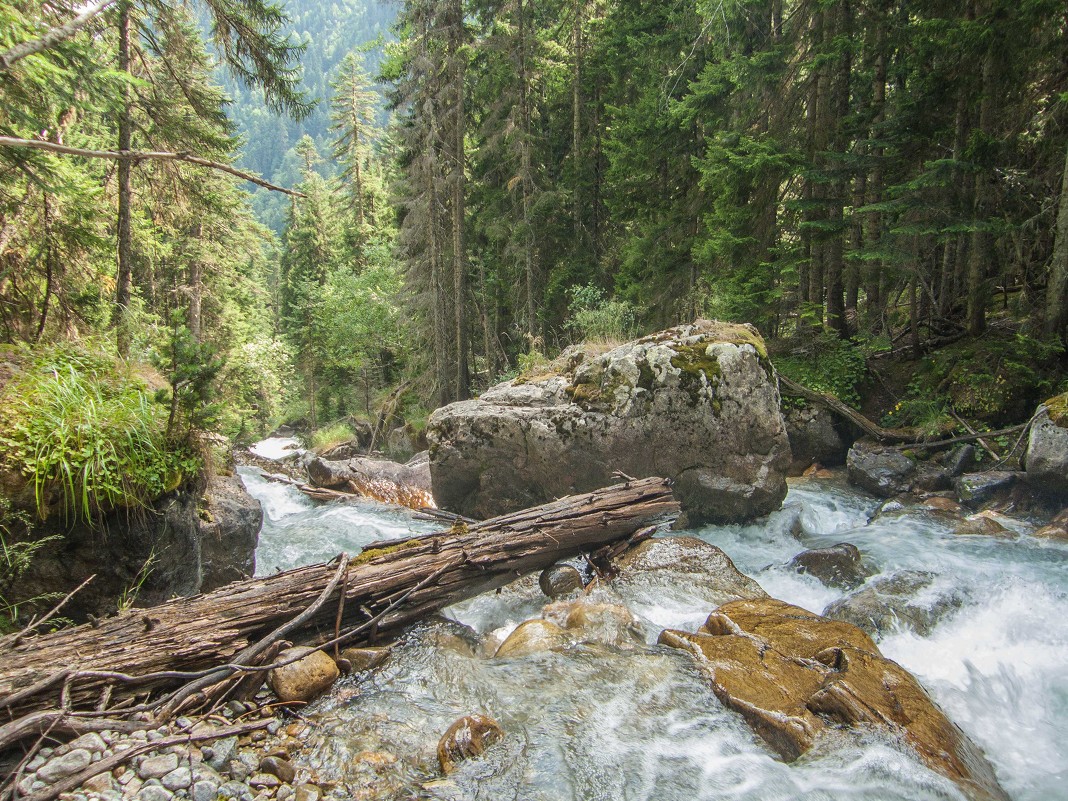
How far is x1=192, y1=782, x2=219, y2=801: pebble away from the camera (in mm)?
2850

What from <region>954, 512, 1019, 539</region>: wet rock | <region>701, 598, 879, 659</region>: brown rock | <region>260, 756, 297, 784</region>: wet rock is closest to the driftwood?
<region>954, 512, 1019, 539</region>: wet rock

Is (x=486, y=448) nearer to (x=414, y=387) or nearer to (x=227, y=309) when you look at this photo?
(x=414, y=387)

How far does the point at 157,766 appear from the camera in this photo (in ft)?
9.57

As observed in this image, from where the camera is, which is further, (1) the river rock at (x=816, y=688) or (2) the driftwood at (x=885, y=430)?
(2) the driftwood at (x=885, y=430)

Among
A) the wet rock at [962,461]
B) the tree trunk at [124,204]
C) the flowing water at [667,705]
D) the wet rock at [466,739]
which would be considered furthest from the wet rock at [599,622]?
the tree trunk at [124,204]

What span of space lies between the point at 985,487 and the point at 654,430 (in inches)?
191

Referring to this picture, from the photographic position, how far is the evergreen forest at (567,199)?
5078mm

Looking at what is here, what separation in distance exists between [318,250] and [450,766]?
36657mm

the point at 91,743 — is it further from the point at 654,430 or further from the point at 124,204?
the point at 124,204

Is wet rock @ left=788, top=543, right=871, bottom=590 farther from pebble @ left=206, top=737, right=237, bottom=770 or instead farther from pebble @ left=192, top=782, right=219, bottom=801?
pebble @ left=192, top=782, right=219, bottom=801

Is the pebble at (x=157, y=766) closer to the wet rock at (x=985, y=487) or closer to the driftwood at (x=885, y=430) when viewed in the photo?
the wet rock at (x=985, y=487)

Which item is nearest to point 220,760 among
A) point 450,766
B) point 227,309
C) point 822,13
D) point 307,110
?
point 450,766

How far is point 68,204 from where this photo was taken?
21.7ft

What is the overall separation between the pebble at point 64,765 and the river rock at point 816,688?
3920 mm
